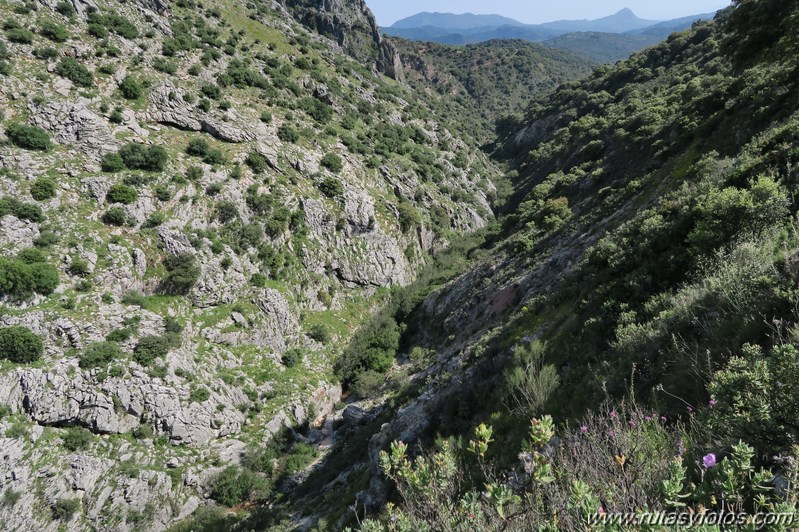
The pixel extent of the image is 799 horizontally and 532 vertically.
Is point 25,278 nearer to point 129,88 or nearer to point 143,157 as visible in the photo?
point 143,157

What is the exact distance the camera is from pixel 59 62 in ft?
93.4

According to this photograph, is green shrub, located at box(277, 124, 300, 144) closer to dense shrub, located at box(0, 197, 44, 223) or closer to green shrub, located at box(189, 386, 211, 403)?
dense shrub, located at box(0, 197, 44, 223)

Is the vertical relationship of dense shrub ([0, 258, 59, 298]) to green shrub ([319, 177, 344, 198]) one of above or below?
below

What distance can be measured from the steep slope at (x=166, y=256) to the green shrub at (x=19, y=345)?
7 centimetres

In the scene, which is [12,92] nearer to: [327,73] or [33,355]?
[33,355]

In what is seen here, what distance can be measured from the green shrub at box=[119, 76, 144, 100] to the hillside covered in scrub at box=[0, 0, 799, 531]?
0.20 metres

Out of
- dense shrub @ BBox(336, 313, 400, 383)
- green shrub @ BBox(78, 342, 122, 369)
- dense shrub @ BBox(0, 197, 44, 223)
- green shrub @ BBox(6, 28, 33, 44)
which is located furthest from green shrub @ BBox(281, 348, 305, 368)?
green shrub @ BBox(6, 28, 33, 44)

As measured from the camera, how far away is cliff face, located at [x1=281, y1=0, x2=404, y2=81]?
265 ft

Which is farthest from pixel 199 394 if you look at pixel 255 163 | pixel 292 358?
pixel 255 163

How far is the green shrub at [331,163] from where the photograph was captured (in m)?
38.2

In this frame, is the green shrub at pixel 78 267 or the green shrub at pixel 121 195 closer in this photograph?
the green shrub at pixel 78 267

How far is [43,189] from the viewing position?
2272cm

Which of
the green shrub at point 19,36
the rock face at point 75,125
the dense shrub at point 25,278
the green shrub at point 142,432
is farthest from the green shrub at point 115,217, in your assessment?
the green shrub at point 19,36

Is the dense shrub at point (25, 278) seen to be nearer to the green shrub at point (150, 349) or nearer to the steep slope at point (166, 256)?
the steep slope at point (166, 256)
